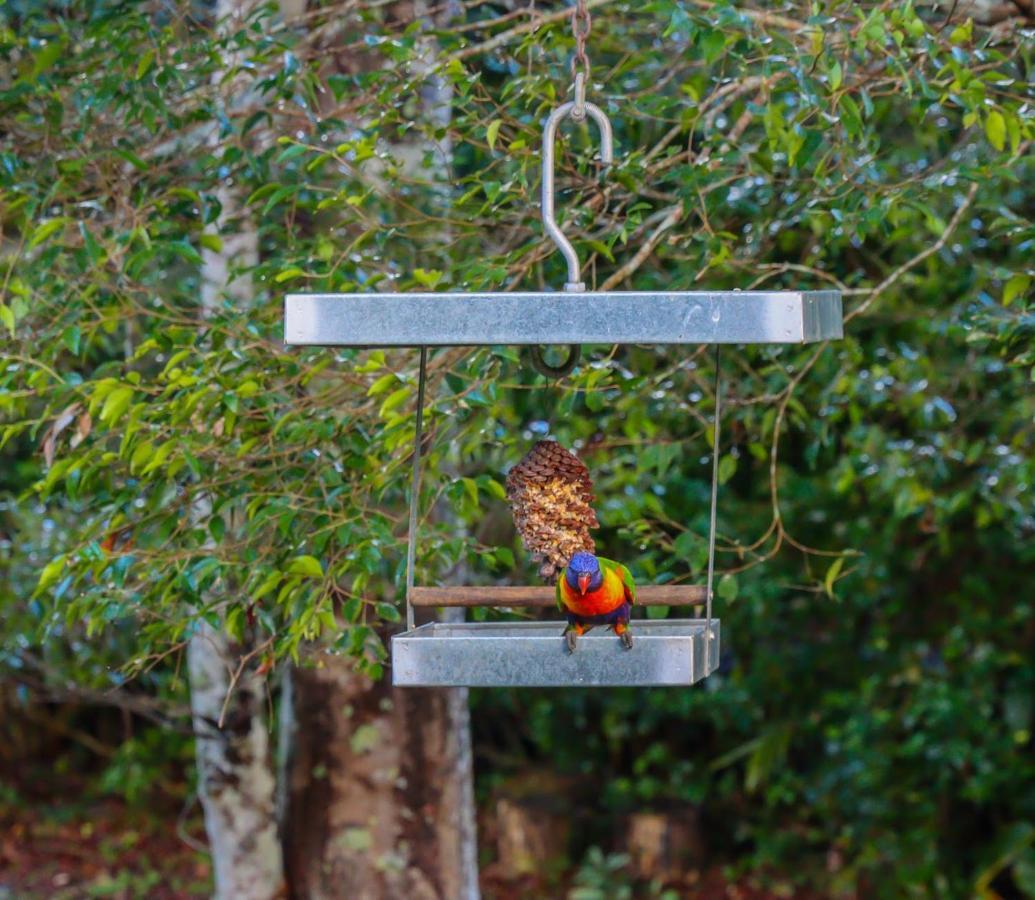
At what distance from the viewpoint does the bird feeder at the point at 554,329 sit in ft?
6.09

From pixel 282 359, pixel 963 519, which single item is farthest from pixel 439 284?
pixel 963 519

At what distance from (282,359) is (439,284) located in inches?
13.8

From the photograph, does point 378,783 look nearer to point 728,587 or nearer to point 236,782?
point 236,782

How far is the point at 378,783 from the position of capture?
14.2 ft

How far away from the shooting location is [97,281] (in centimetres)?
316

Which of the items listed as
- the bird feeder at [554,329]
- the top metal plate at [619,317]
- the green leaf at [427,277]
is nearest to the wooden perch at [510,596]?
the bird feeder at [554,329]

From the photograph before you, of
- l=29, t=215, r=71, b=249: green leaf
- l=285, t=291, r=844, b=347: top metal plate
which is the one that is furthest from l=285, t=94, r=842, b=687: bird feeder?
l=29, t=215, r=71, b=249: green leaf

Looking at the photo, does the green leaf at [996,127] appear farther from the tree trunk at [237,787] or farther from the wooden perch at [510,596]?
the tree trunk at [237,787]

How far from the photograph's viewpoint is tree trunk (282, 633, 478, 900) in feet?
14.1

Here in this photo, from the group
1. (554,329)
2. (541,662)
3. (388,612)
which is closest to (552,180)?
(554,329)

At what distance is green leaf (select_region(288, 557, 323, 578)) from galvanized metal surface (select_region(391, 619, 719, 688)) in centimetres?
58

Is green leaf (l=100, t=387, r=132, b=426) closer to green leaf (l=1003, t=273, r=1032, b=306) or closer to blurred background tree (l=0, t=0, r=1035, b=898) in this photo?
blurred background tree (l=0, t=0, r=1035, b=898)

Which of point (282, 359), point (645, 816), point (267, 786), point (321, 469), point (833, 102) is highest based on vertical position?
point (833, 102)

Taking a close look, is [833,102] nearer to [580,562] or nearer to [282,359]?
[282,359]
